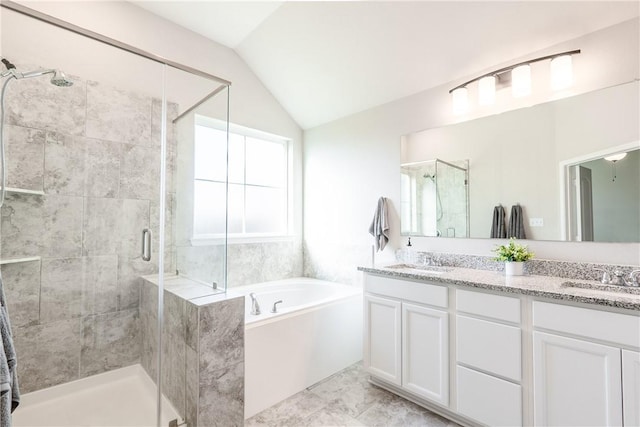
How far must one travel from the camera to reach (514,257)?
1.97 m

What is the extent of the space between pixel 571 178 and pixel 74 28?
299 cm

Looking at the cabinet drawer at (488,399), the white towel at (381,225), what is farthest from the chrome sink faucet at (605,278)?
the white towel at (381,225)

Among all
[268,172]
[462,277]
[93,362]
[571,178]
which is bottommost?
[93,362]

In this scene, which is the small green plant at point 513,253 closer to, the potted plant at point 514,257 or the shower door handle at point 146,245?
the potted plant at point 514,257

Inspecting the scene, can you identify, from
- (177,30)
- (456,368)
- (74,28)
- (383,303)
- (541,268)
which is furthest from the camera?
(177,30)

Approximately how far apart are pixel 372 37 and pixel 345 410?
282 centimetres

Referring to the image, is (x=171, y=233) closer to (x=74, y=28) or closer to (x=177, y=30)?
(x=74, y=28)

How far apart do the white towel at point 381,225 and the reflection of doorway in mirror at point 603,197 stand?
1.30 metres

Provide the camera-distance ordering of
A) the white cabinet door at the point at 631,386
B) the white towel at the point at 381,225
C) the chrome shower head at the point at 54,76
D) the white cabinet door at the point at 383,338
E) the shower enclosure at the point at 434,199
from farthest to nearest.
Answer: the white towel at the point at 381,225 → the shower enclosure at the point at 434,199 → the white cabinet door at the point at 383,338 → the chrome shower head at the point at 54,76 → the white cabinet door at the point at 631,386

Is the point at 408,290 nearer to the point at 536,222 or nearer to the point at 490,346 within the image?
the point at 490,346


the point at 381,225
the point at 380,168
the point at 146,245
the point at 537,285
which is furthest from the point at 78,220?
the point at 537,285

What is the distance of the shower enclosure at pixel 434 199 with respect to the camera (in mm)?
2406

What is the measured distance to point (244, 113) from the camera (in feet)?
10.4

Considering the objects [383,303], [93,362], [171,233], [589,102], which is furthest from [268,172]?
[589,102]
